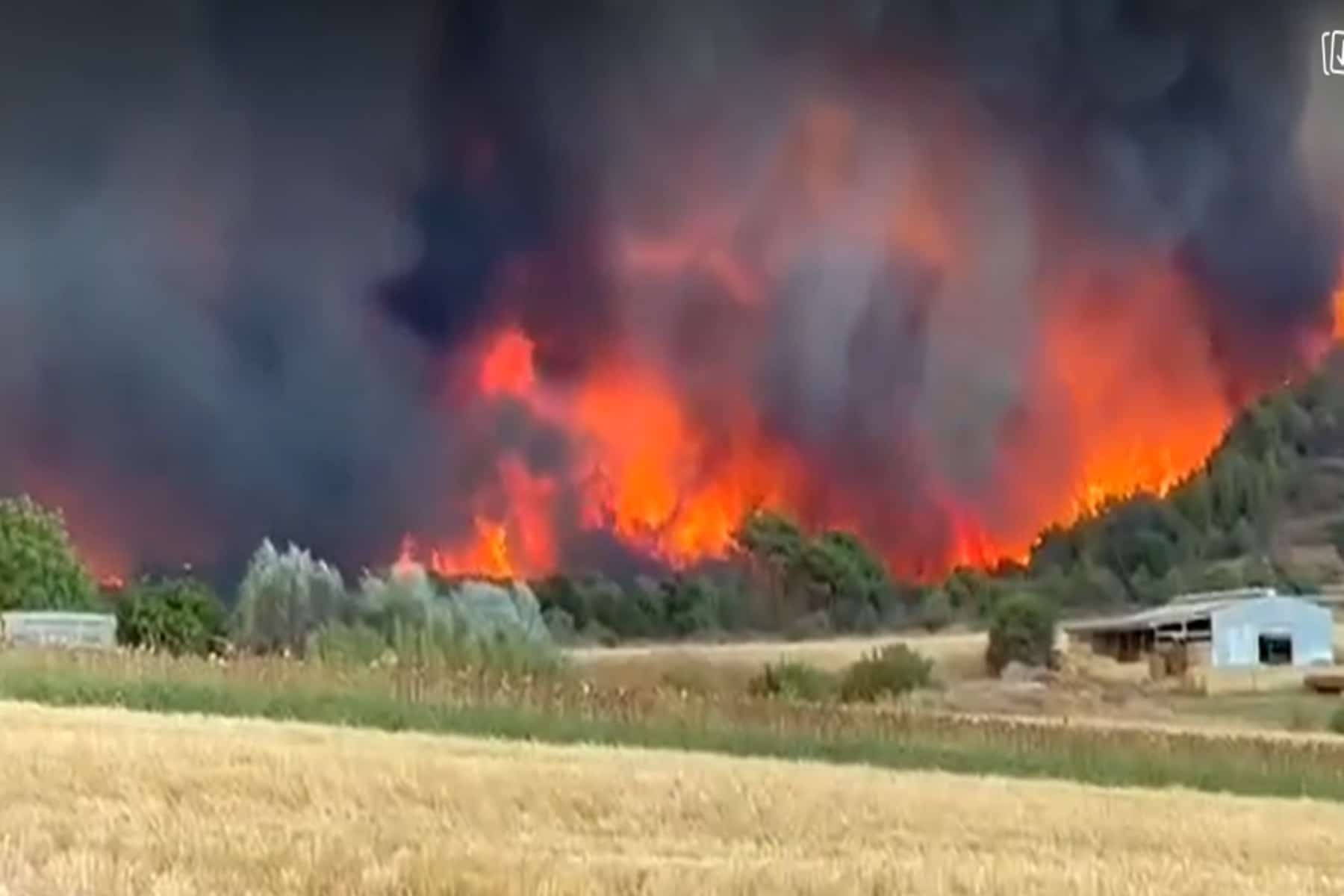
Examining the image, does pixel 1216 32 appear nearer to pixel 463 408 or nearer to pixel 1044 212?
pixel 1044 212

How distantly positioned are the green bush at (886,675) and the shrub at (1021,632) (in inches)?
15.6

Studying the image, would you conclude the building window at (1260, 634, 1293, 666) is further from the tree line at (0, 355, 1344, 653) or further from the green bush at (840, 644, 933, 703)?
the green bush at (840, 644, 933, 703)

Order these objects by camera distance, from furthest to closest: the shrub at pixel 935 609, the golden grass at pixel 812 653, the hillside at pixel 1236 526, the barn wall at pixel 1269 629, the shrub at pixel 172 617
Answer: the shrub at pixel 172 617, the shrub at pixel 935 609, the golden grass at pixel 812 653, the hillside at pixel 1236 526, the barn wall at pixel 1269 629

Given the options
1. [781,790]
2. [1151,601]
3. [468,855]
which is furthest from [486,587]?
[468,855]

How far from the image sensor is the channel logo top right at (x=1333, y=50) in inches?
493

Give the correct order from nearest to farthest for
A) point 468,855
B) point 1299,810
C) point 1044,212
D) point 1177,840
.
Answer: point 468,855, point 1177,840, point 1299,810, point 1044,212

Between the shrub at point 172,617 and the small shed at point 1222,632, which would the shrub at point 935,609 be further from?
the shrub at point 172,617

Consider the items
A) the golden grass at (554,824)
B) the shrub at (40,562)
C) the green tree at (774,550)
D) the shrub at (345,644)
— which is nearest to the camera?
the golden grass at (554,824)

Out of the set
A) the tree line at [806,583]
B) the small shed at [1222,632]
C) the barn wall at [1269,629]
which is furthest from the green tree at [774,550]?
the barn wall at [1269,629]

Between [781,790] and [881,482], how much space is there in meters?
3.00

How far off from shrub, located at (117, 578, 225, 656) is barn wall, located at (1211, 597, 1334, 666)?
18.6ft

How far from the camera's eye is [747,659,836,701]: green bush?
37.7ft

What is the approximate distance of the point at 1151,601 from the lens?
11.4 m

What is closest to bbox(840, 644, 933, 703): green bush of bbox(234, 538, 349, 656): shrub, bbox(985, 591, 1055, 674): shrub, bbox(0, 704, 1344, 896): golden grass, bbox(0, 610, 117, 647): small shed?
bbox(985, 591, 1055, 674): shrub
